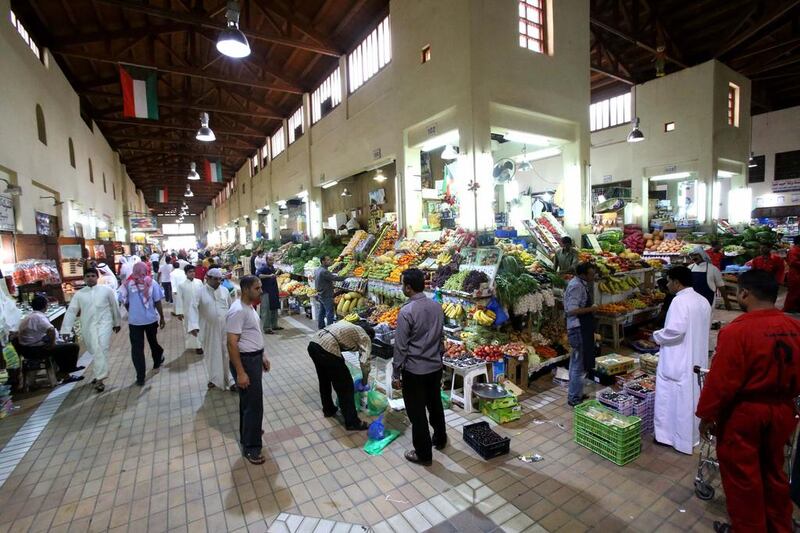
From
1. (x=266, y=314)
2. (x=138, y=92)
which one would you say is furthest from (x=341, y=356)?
(x=138, y=92)

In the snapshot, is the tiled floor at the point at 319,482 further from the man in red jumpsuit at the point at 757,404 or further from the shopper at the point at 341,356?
the man in red jumpsuit at the point at 757,404

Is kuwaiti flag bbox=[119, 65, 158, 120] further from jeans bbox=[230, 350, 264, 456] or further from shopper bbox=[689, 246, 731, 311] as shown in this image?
shopper bbox=[689, 246, 731, 311]

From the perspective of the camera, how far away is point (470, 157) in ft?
26.5

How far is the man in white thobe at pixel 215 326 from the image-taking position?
18.8 feet

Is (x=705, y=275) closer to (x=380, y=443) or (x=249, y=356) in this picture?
(x=380, y=443)

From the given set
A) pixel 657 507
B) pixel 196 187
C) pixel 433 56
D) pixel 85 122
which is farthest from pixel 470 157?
pixel 196 187

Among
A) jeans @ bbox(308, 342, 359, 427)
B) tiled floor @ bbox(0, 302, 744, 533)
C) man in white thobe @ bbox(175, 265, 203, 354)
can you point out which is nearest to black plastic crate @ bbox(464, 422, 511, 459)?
tiled floor @ bbox(0, 302, 744, 533)

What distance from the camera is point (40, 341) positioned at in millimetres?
6039

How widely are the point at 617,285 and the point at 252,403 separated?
6.94 m

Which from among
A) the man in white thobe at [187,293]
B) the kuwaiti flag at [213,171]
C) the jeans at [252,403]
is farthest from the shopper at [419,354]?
the kuwaiti flag at [213,171]

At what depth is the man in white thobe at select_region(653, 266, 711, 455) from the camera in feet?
11.8

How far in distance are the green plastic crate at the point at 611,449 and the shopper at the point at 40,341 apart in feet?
26.3

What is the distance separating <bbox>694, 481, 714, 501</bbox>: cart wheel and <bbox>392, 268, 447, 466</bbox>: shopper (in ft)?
7.51

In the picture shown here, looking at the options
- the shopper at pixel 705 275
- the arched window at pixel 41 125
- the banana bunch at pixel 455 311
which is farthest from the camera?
the arched window at pixel 41 125
